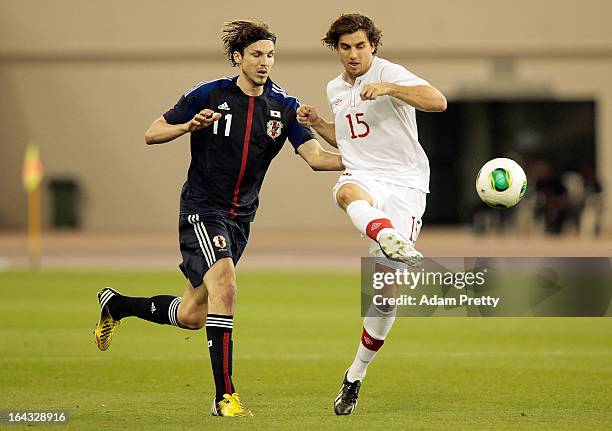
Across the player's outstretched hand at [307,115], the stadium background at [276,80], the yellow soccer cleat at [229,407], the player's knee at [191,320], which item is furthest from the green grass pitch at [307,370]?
the stadium background at [276,80]

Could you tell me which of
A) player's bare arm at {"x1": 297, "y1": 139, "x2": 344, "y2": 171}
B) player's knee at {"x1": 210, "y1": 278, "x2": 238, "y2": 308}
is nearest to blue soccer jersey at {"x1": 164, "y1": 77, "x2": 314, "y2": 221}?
player's bare arm at {"x1": 297, "y1": 139, "x2": 344, "y2": 171}

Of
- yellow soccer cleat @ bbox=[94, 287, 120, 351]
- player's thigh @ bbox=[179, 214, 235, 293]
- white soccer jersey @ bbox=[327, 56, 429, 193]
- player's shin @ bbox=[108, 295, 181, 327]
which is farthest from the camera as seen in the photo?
yellow soccer cleat @ bbox=[94, 287, 120, 351]

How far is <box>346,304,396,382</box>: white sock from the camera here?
338 inches

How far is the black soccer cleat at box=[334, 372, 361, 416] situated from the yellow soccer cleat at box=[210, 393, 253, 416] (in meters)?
0.62

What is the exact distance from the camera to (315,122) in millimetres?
8875

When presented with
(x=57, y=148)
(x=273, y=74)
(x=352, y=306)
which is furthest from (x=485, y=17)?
(x=352, y=306)

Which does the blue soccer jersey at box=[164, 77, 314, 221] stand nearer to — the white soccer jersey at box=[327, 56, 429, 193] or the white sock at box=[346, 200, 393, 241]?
the white soccer jersey at box=[327, 56, 429, 193]

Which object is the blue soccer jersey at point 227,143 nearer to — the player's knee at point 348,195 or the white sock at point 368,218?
the player's knee at point 348,195

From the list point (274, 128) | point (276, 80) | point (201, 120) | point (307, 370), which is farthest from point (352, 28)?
point (276, 80)

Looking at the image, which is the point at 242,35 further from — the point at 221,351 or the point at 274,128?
the point at 221,351

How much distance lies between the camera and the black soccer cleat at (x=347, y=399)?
332 inches

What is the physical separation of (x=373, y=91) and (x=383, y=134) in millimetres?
586

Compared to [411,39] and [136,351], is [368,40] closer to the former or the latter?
[136,351]

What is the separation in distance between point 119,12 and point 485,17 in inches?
418
